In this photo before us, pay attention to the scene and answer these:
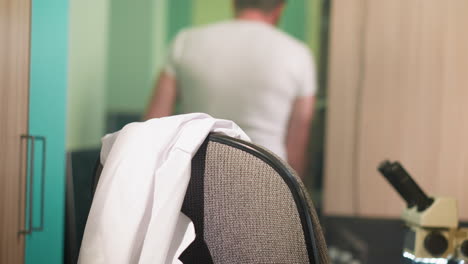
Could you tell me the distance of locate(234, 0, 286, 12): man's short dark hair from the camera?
2826mm

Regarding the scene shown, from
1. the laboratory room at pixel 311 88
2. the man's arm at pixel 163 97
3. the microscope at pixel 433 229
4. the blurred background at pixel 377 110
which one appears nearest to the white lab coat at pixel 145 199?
the microscope at pixel 433 229

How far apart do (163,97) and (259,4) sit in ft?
2.02

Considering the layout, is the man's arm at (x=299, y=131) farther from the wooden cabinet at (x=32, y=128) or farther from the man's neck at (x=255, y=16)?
the wooden cabinet at (x=32, y=128)

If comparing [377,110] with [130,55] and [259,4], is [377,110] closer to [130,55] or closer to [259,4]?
[259,4]

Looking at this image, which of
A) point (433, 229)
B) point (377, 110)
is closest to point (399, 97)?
point (377, 110)

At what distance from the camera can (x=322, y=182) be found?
2754 mm

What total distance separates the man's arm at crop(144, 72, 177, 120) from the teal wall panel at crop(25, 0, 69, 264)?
98cm

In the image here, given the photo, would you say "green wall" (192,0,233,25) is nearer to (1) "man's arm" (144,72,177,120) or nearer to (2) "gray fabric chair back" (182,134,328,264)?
(1) "man's arm" (144,72,177,120)

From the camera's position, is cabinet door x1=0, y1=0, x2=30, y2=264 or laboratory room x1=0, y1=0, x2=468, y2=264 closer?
cabinet door x1=0, y1=0, x2=30, y2=264

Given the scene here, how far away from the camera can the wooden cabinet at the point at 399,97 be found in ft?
8.70

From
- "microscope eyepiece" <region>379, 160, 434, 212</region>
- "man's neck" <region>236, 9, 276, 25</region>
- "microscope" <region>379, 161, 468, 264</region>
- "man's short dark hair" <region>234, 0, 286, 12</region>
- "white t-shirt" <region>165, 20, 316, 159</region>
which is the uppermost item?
"man's short dark hair" <region>234, 0, 286, 12</region>

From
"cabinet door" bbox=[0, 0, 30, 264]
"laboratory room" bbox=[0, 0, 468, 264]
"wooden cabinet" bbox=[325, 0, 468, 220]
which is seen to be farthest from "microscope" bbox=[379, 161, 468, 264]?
"wooden cabinet" bbox=[325, 0, 468, 220]

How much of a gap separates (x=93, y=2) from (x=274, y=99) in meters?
0.95

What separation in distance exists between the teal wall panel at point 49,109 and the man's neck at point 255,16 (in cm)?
110
